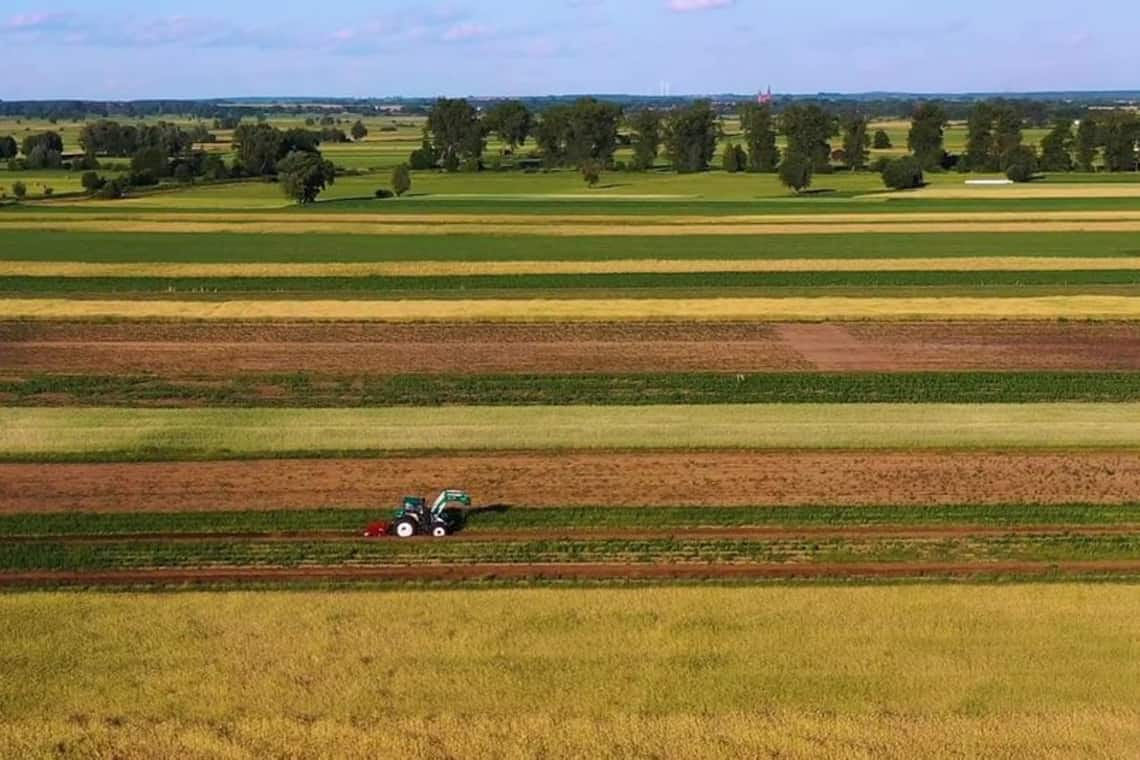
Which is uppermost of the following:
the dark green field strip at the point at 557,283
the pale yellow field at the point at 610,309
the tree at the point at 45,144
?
the tree at the point at 45,144

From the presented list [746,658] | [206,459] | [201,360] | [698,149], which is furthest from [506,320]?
[698,149]

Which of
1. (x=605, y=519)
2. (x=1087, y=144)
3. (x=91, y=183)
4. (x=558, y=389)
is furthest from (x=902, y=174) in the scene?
(x=605, y=519)

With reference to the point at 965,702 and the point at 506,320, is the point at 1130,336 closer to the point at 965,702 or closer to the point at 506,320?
the point at 506,320

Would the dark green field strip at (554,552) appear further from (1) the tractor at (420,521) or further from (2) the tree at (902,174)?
(2) the tree at (902,174)

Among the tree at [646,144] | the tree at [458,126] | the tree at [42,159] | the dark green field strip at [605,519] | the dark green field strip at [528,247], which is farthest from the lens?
the tree at [458,126]

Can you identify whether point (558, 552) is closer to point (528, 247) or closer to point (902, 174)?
point (528, 247)

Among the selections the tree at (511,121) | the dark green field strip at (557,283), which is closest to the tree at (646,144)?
the tree at (511,121)

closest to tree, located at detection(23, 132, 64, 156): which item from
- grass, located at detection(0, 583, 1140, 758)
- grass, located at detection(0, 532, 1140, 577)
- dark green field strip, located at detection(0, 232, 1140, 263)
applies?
dark green field strip, located at detection(0, 232, 1140, 263)

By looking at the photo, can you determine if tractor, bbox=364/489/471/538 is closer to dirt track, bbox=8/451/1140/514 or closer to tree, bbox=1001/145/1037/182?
dirt track, bbox=8/451/1140/514
